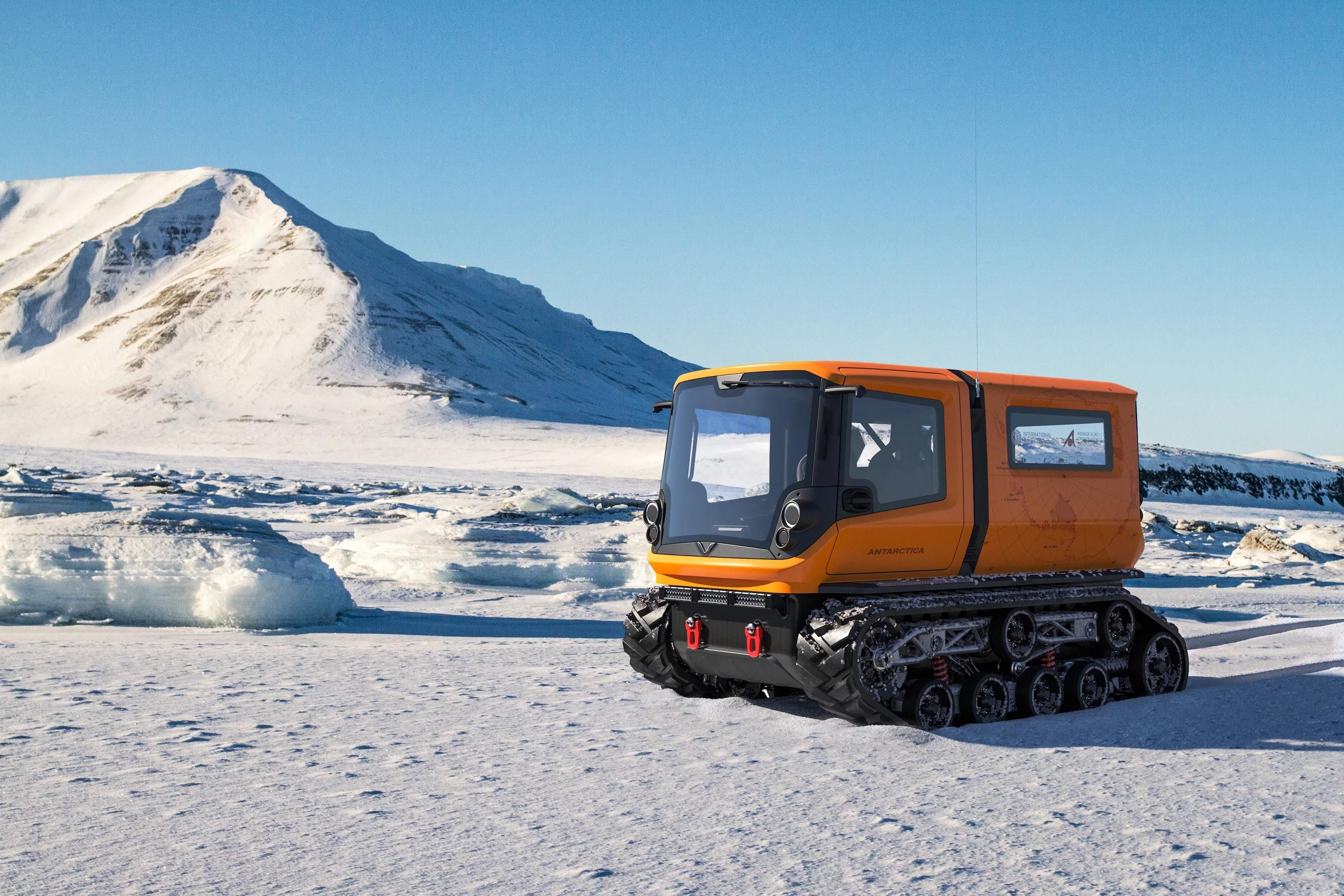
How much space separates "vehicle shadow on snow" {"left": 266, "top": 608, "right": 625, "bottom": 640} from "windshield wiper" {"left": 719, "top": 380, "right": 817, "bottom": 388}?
5984 millimetres

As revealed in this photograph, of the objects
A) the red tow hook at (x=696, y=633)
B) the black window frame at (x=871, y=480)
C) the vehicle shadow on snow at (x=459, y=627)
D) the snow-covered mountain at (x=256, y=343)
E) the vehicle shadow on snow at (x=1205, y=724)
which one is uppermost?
the snow-covered mountain at (x=256, y=343)

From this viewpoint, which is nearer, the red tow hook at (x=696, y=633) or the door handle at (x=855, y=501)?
the door handle at (x=855, y=501)

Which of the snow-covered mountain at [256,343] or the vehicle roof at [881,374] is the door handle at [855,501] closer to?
the vehicle roof at [881,374]

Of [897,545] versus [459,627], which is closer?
[897,545]

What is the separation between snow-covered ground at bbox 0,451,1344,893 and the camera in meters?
4.91

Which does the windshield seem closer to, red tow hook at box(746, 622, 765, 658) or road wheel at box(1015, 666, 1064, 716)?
red tow hook at box(746, 622, 765, 658)

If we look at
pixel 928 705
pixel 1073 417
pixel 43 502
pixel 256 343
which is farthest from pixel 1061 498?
pixel 256 343

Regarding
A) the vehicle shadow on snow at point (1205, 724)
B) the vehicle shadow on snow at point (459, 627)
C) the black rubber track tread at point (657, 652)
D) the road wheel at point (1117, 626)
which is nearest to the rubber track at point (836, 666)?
the vehicle shadow on snow at point (1205, 724)

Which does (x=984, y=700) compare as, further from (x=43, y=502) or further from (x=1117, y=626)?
(x=43, y=502)

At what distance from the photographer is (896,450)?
802cm

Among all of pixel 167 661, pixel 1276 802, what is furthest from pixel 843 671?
pixel 167 661

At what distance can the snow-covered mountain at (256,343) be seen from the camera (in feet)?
310

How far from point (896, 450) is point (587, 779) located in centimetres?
309

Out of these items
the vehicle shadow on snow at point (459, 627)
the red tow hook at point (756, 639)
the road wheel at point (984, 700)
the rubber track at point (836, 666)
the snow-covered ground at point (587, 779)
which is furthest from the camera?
the vehicle shadow on snow at point (459, 627)
